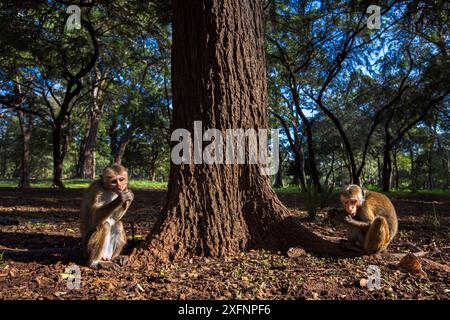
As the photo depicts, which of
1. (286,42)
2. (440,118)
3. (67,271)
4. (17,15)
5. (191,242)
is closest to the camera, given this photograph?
(67,271)

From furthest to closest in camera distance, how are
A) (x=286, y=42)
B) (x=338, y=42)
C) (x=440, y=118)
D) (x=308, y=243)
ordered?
(x=440, y=118)
(x=286, y=42)
(x=338, y=42)
(x=308, y=243)

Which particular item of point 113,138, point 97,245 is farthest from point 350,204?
point 113,138

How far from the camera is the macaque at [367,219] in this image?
4035 mm

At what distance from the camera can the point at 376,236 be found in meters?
4.02

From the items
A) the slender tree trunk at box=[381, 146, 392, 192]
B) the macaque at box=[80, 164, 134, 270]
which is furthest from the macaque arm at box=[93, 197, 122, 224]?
the slender tree trunk at box=[381, 146, 392, 192]

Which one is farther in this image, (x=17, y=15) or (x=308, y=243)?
(x=17, y=15)

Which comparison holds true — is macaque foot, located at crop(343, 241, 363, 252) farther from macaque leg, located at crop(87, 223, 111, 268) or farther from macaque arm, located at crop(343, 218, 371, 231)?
macaque leg, located at crop(87, 223, 111, 268)

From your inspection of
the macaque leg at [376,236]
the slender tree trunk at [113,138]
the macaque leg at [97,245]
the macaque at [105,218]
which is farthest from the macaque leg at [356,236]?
the slender tree trunk at [113,138]

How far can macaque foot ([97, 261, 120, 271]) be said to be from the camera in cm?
359

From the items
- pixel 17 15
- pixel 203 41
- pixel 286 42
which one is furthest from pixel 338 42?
pixel 203 41

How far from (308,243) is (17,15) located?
12.0 m

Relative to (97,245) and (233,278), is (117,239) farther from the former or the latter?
(233,278)

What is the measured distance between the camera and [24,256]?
13.4ft
